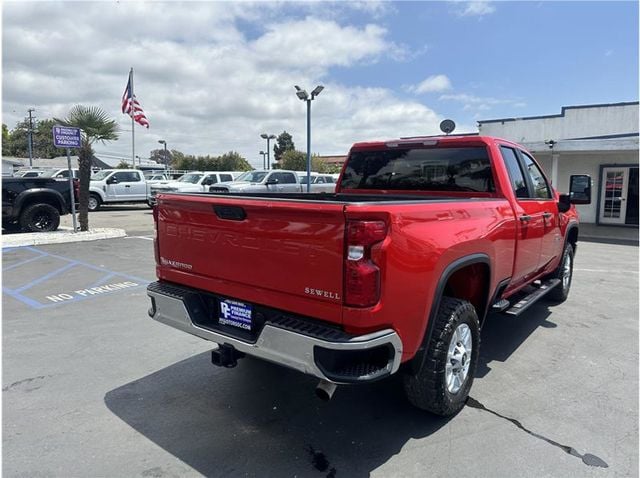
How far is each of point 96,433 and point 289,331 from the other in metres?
1.61

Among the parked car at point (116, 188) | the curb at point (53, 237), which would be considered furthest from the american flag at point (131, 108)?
the curb at point (53, 237)

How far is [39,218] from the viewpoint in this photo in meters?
12.6

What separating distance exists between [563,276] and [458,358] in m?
3.70

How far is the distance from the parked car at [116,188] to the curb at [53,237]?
9.05 m

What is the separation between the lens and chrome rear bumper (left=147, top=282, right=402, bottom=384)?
8.18ft

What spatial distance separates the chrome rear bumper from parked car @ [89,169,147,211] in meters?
20.4

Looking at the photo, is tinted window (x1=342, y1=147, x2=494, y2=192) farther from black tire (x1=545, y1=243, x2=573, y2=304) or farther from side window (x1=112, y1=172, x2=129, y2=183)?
side window (x1=112, y1=172, x2=129, y2=183)

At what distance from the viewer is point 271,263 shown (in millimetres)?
2801

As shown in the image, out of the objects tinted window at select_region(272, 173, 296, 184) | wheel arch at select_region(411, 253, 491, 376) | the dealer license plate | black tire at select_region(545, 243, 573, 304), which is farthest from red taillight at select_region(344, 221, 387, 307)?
tinted window at select_region(272, 173, 296, 184)

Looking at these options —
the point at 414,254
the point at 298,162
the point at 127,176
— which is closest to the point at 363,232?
the point at 414,254

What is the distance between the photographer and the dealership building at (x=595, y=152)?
53.4 ft

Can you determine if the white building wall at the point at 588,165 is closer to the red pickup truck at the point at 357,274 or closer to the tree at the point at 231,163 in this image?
the red pickup truck at the point at 357,274

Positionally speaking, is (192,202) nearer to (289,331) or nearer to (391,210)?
(289,331)

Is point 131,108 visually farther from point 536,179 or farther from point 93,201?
point 536,179
